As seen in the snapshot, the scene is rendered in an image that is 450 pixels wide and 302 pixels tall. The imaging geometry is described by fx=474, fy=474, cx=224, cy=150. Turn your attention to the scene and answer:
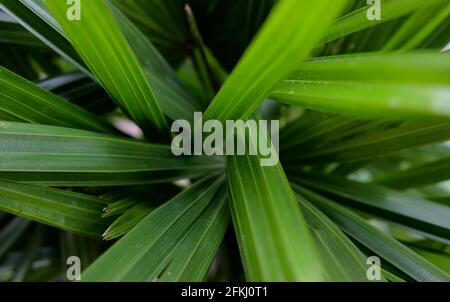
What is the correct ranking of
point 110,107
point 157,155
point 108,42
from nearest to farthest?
point 108,42, point 157,155, point 110,107

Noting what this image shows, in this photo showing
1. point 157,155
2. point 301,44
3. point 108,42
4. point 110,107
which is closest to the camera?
point 301,44

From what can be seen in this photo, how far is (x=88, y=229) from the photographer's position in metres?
0.54

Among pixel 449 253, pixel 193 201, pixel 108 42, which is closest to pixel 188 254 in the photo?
pixel 193 201

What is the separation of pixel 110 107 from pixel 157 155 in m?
0.19

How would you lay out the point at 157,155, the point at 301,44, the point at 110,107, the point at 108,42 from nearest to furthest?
the point at 301,44
the point at 108,42
the point at 157,155
the point at 110,107

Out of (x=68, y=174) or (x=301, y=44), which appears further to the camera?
(x=68, y=174)

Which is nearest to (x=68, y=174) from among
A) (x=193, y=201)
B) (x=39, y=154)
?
(x=39, y=154)

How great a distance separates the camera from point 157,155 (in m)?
0.58

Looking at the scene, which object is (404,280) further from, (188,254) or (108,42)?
(108,42)
